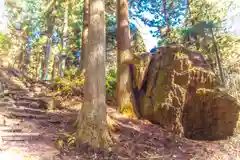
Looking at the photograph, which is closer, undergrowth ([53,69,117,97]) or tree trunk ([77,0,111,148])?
tree trunk ([77,0,111,148])

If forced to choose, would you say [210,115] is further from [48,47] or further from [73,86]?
[48,47]

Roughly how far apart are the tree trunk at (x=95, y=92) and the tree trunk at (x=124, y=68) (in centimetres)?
254

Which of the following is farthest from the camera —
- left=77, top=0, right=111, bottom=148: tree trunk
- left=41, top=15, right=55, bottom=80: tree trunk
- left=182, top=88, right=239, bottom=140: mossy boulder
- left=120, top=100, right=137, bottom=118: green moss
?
left=41, top=15, right=55, bottom=80: tree trunk

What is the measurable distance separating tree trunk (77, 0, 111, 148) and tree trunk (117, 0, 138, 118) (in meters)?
2.54

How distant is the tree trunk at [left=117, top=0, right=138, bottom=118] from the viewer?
7.58 m

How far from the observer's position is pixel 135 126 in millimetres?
6730

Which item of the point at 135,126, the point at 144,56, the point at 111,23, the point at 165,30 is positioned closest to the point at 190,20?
the point at 165,30

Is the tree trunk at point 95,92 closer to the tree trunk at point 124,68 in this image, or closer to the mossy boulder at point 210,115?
the tree trunk at point 124,68

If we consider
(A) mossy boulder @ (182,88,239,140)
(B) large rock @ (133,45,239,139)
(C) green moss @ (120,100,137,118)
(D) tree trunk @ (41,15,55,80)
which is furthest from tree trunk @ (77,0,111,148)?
(D) tree trunk @ (41,15,55,80)

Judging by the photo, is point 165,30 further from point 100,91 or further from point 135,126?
point 100,91

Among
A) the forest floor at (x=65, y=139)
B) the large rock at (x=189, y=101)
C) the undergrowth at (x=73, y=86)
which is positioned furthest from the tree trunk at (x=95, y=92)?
the undergrowth at (x=73, y=86)

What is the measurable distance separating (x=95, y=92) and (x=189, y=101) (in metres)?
3.69

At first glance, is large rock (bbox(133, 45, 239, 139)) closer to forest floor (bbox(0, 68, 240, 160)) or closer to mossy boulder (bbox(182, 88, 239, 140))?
mossy boulder (bbox(182, 88, 239, 140))

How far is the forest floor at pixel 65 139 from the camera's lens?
14.5 feet
